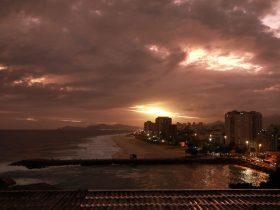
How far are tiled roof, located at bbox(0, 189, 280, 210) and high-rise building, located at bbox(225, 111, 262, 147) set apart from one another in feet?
371

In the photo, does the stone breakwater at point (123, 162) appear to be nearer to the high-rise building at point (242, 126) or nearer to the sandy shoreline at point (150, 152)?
the sandy shoreline at point (150, 152)

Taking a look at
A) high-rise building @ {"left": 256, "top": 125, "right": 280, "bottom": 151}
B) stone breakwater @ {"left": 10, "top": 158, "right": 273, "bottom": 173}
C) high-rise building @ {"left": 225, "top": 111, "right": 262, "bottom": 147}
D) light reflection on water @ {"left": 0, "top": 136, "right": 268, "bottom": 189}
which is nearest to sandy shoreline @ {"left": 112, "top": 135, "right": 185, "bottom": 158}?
stone breakwater @ {"left": 10, "top": 158, "right": 273, "bottom": 173}

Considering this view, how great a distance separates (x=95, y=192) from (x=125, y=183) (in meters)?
34.5

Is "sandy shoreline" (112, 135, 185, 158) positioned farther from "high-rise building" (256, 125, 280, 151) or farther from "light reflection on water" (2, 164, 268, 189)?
"light reflection on water" (2, 164, 268, 189)

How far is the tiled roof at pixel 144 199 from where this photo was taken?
11695 millimetres

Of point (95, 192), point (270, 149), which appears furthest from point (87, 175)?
point (270, 149)

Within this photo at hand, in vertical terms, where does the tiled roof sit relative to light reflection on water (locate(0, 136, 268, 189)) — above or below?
above

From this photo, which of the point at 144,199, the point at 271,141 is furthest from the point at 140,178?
the point at 271,141

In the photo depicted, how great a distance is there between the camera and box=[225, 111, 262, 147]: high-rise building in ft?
419

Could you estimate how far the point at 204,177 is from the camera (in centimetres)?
5369

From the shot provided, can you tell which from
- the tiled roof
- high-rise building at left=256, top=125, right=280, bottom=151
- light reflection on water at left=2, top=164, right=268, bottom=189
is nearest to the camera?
the tiled roof

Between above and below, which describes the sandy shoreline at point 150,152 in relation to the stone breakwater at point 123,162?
above

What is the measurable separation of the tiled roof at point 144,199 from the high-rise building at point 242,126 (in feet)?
371

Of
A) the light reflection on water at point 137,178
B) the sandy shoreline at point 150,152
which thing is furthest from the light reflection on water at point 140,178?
the sandy shoreline at point 150,152
